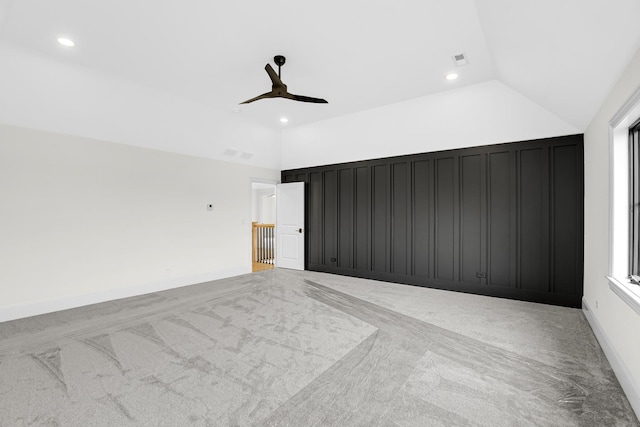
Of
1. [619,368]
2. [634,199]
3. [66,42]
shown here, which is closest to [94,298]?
[66,42]

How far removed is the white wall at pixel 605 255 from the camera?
2047 mm

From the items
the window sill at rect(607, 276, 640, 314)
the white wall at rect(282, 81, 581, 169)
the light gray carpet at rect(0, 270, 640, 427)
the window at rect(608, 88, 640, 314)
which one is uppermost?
the white wall at rect(282, 81, 581, 169)

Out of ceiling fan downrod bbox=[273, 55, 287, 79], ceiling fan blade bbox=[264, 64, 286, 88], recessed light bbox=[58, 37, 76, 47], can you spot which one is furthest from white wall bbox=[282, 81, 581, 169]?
recessed light bbox=[58, 37, 76, 47]

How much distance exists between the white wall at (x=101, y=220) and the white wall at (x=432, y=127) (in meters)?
2.03

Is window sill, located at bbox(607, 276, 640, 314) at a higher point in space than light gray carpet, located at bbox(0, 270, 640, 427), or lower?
higher

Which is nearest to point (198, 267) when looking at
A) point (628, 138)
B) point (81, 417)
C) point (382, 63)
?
point (81, 417)

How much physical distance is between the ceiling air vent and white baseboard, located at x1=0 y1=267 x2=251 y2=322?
17.2ft

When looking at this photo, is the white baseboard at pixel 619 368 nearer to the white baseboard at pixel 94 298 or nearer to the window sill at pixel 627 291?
the window sill at pixel 627 291

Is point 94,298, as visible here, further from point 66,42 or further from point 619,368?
point 619,368

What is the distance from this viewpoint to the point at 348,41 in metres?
3.31

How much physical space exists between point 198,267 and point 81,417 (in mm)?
3773

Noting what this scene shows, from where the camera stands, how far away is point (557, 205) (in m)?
4.04

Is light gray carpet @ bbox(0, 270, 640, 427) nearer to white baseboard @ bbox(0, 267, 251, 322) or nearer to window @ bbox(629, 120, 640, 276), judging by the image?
white baseboard @ bbox(0, 267, 251, 322)

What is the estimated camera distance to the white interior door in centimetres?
677
